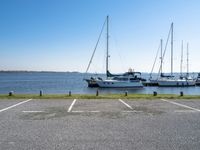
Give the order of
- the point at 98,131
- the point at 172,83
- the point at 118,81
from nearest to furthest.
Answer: the point at 98,131, the point at 118,81, the point at 172,83

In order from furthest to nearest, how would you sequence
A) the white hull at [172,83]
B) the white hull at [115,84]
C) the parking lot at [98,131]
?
the white hull at [172,83]
the white hull at [115,84]
the parking lot at [98,131]

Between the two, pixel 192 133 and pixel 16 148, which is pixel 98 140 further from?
pixel 192 133

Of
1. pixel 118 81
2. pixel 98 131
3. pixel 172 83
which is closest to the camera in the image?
pixel 98 131

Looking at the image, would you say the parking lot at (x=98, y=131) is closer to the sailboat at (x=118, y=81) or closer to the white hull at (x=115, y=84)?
the sailboat at (x=118, y=81)

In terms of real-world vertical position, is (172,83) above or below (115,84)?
below

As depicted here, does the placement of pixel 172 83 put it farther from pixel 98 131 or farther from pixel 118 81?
pixel 98 131

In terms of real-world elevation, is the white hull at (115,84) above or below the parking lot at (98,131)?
below

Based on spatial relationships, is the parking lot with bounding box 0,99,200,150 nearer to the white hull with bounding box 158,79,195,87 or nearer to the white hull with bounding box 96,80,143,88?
the white hull with bounding box 96,80,143,88

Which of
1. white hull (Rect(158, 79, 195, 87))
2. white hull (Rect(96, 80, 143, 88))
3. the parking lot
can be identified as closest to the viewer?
the parking lot

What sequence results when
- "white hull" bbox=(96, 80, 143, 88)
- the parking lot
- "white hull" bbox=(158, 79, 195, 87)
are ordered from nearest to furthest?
the parking lot, "white hull" bbox=(96, 80, 143, 88), "white hull" bbox=(158, 79, 195, 87)

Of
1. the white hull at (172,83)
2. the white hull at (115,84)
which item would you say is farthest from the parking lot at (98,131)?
the white hull at (172,83)

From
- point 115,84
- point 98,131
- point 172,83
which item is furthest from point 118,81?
point 98,131

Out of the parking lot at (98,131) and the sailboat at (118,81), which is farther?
the sailboat at (118,81)

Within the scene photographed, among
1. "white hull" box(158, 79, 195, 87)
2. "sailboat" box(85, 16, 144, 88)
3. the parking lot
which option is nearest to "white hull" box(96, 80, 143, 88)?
"sailboat" box(85, 16, 144, 88)
